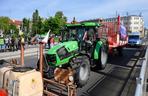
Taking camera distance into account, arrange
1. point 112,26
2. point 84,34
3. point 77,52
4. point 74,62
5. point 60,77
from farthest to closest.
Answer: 1. point 112,26
2. point 84,34
3. point 77,52
4. point 74,62
5. point 60,77

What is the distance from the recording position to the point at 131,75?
1257cm

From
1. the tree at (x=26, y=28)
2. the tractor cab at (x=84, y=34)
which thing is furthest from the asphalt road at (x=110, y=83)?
the tree at (x=26, y=28)

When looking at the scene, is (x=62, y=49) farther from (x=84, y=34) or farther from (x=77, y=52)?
(x=84, y=34)

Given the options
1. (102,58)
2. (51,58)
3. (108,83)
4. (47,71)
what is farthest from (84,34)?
(47,71)

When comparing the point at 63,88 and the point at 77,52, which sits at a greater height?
the point at 77,52

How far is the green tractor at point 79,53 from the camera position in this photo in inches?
403

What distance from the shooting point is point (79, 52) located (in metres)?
11.3

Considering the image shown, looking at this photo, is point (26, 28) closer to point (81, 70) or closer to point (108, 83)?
point (108, 83)

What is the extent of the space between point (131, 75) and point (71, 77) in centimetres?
455

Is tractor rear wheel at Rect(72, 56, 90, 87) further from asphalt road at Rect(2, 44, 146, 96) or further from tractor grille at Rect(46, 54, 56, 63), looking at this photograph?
tractor grille at Rect(46, 54, 56, 63)

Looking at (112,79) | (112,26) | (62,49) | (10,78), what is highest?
(112,26)

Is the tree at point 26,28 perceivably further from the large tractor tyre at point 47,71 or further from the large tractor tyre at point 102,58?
the large tractor tyre at point 47,71

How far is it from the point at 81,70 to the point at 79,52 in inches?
47.3

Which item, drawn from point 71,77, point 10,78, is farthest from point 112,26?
point 10,78
